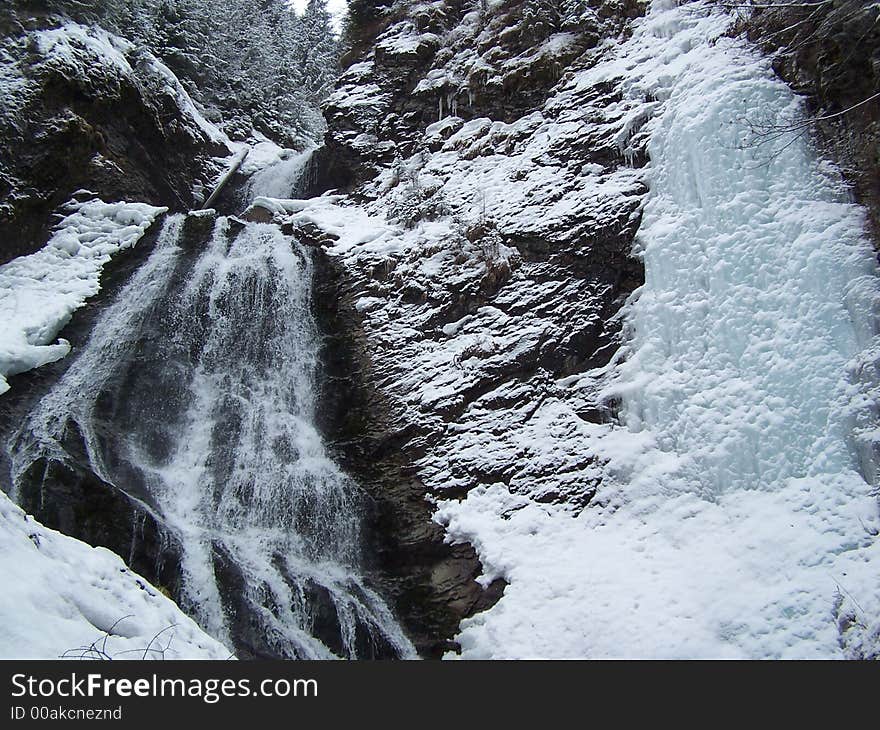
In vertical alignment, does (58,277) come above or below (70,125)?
below

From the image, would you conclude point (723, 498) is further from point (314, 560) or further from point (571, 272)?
point (314, 560)

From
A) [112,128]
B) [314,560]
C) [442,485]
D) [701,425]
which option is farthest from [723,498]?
[112,128]

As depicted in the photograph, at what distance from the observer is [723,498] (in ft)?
28.7

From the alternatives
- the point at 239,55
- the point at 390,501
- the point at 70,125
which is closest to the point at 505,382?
the point at 390,501

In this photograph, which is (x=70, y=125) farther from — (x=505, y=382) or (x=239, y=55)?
(x=239, y=55)

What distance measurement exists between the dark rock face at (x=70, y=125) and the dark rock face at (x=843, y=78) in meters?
13.7

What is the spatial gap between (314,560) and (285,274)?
20.5ft

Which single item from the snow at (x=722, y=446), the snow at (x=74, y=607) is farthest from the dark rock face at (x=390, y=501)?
the snow at (x=74, y=607)

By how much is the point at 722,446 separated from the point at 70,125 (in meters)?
14.6

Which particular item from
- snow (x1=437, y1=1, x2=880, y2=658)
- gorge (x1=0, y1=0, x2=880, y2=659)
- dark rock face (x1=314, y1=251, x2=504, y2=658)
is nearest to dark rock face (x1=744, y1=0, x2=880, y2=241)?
gorge (x1=0, y1=0, x2=880, y2=659)

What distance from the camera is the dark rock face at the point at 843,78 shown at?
940 cm

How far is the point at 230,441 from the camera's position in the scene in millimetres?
10984
